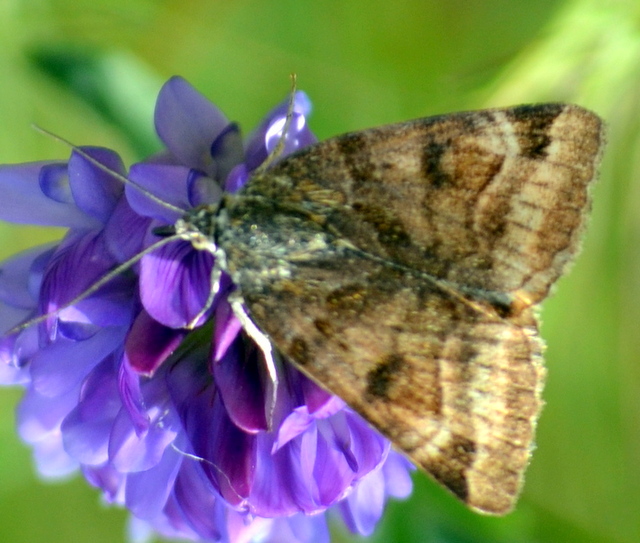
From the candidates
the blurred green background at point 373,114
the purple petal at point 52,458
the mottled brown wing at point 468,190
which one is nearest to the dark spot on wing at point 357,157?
the mottled brown wing at point 468,190

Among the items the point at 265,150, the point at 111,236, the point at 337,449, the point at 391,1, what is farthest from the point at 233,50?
the point at 337,449

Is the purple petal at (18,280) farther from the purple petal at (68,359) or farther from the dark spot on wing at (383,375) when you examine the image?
the dark spot on wing at (383,375)

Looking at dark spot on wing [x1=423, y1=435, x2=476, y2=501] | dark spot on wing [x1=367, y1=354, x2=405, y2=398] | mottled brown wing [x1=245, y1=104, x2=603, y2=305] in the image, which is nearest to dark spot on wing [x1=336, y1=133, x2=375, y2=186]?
mottled brown wing [x1=245, y1=104, x2=603, y2=305]

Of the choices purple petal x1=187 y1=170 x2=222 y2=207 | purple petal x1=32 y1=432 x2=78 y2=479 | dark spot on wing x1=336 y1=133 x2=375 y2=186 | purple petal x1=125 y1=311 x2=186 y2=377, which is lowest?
purple petal x1=32 y1=432 x2=78 y2=479

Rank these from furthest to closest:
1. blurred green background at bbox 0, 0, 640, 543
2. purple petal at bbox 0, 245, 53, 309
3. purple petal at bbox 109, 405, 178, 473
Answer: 1. blurred green background at bbox 0, 0, 640, 543
2. purple petal at bbox 0, 245, 53, 309
3. purple petal at bbox 109, 405, 178, 473

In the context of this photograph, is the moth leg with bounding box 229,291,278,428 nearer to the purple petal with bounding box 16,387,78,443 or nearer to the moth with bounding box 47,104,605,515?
the moth with bounding box 47,104,605,515

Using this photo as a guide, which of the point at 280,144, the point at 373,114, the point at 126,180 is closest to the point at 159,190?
the point at 126,180
